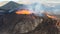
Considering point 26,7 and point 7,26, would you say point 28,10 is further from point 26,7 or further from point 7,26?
point 7,26

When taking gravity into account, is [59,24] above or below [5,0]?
below

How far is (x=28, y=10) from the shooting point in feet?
2.97

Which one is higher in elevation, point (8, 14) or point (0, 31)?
point (8, 14)

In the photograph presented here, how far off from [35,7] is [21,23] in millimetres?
175

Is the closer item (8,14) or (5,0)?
(8,14)

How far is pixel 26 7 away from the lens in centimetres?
94

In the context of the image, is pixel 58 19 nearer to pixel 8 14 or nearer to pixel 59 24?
pixel 59 24

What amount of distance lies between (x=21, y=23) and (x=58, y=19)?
0.90 feet

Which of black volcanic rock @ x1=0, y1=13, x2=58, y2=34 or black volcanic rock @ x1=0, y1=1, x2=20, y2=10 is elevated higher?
black volcanic rock @ x1=0, y1=1, x2=20, y2=10

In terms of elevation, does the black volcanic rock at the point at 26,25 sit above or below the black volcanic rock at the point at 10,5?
below

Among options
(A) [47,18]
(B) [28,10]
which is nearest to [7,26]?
(B) [28,10]

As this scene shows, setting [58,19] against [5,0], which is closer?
[58,19]

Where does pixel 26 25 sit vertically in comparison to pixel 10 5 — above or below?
below

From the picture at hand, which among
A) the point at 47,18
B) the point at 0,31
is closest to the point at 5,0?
the point at 0,31
